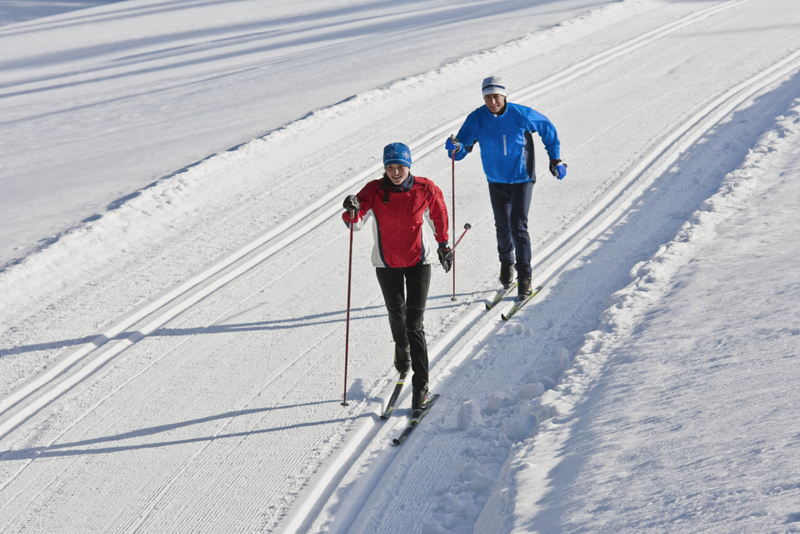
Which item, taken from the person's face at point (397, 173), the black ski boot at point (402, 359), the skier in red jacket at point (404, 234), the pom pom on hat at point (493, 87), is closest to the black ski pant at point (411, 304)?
the skier in red jacket at point (404, 234)

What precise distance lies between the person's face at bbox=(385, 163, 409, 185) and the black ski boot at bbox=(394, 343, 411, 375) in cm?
134

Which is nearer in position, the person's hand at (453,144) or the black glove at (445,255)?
the black glove at (445,255)

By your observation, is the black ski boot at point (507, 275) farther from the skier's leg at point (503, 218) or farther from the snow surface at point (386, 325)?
the snow surface at point (386, 325)

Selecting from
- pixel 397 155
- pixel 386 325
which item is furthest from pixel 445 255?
pixel 386 325

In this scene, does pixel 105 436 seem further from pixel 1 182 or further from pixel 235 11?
pixel 235 11

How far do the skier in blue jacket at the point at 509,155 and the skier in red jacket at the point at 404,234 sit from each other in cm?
156

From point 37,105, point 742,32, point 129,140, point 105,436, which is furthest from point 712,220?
point 37,105

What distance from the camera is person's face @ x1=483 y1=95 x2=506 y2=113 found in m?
5.80

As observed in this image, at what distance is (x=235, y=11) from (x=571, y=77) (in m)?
19.9

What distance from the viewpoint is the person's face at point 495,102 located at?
5.80 meters

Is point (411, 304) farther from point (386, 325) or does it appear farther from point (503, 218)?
point (503, 218)

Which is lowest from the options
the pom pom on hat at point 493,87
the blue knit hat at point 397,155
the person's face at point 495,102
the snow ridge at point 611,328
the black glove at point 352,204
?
the snow ridge at point 611,328

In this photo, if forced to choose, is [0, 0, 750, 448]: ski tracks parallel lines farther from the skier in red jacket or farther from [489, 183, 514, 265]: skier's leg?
the skier in red jacket

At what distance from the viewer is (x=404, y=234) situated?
4480 millimetres
